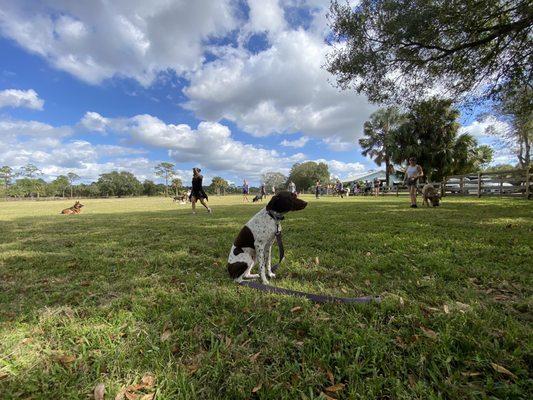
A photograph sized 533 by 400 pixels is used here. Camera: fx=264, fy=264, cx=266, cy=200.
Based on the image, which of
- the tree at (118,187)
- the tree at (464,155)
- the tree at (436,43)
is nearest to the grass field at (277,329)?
the tree at (436,43)

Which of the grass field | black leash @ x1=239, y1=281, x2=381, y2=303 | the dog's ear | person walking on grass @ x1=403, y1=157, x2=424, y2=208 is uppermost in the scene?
person walking on grass @ x1=403, y1=157, x2=424, y2=208

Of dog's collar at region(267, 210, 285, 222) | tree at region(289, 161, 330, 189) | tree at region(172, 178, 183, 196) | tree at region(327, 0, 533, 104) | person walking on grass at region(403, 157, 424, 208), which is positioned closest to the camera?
dog's collar at region(267, 210, 285, 222)

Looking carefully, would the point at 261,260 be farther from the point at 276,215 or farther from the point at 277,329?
the point at 277,329

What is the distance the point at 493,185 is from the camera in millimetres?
18344

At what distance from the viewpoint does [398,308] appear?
248cm

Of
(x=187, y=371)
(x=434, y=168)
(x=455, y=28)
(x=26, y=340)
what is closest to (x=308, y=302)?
(x=187, y=371)

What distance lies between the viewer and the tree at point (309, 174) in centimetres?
8975

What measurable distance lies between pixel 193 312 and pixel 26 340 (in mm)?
1334

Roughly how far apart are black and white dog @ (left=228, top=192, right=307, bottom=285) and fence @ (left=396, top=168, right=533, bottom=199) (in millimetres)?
17589

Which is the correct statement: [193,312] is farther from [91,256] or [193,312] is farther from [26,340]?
[91,256]

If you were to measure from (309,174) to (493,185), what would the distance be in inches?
2885

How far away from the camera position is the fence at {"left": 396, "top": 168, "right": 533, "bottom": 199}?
1466 centimetres

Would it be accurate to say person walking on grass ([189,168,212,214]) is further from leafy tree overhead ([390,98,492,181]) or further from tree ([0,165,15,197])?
tree ([0,165,15,197])

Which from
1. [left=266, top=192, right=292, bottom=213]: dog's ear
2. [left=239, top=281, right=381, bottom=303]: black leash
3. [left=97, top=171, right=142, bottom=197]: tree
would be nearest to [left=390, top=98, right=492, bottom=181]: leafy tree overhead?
[left=266, top=192, right=292, bottom=213]: dog's ear
